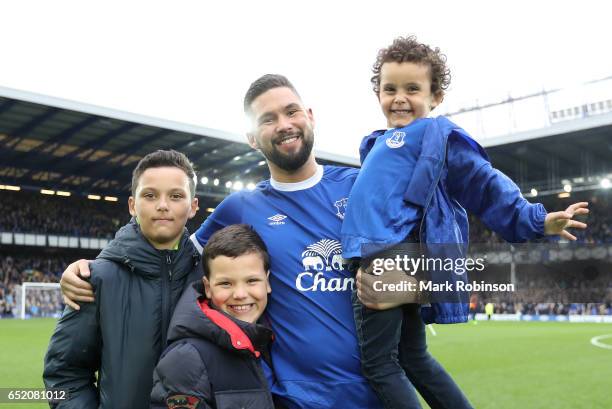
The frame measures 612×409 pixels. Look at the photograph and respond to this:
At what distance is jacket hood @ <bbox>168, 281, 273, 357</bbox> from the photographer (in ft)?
7.14

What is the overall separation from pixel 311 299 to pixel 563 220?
1.06 m

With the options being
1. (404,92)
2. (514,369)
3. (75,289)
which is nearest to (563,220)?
(404,92)

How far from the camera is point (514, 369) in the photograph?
1062 cm

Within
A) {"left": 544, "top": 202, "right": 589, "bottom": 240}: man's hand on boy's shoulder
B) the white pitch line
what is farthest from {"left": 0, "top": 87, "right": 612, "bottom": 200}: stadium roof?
{"left": 544, "top": 202, "right": 589, "bottom": 240}: man's hand on boy's shoulder

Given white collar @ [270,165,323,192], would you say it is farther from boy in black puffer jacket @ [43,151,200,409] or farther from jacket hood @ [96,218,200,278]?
jacket hood @ [96,218,200,278]

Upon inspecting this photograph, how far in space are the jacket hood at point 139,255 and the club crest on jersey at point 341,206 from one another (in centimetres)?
71

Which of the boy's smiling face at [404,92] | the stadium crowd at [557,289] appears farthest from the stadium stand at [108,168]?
the boy's smiling face at [404,92]

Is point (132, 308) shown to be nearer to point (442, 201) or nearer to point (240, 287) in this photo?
point (240, 287)

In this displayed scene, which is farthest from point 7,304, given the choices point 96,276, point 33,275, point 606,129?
point 96,276

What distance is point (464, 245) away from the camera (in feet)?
8.45

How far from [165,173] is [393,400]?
53.8 inches

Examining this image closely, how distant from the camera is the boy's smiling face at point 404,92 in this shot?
9.54 ft

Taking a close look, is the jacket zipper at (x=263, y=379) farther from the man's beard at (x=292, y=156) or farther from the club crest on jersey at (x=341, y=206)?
the man's beard at (x=292, y=156)

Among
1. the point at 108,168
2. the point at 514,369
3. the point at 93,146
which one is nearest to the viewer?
the point at 514,369
